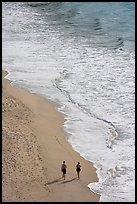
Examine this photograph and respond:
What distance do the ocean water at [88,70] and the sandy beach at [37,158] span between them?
2.17 feet

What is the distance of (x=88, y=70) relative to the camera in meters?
38.2

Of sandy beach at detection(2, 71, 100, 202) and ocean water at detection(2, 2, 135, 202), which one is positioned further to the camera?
ocean water at detection(2, 2, 135, 202)

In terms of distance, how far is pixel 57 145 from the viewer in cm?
2697

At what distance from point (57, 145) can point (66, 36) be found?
2208cm

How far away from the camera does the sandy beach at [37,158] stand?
23.0 metres

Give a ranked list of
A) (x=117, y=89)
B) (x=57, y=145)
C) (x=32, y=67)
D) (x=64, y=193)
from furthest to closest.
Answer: (x=32, y=67), (x=117, y=89), (x=57, y=145), (x=64, y=193)

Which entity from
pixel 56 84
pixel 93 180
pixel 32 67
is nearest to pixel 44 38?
pixel 32 67

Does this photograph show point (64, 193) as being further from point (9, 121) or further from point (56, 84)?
point (56, 84)

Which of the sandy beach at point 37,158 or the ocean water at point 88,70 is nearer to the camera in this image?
the sandy beach at point 37,158

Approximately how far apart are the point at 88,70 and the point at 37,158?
554 inches

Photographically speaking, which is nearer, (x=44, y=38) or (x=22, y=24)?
(x=44, y=38)

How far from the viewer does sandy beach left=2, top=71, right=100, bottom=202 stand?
906 inches

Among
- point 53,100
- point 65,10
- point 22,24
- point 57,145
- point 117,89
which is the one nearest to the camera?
point 57,145

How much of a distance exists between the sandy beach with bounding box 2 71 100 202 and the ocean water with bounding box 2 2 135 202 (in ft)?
2.17
